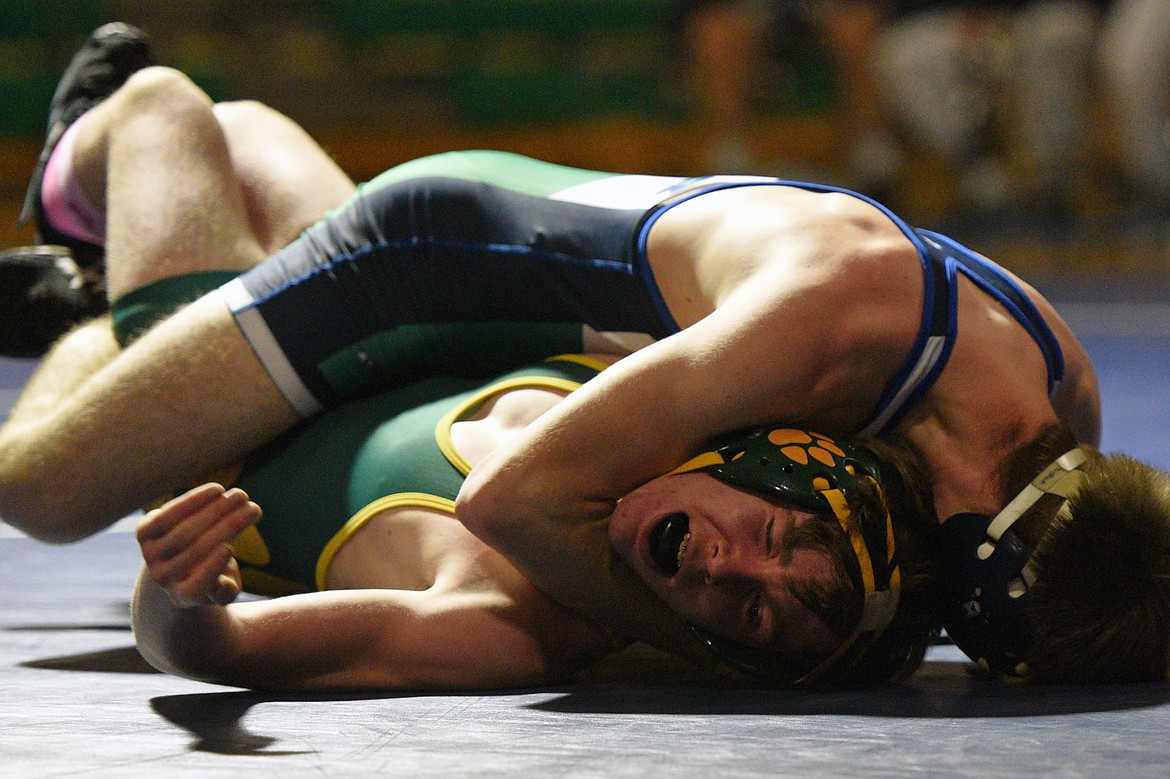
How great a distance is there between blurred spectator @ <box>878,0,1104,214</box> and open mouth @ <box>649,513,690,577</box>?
657 cm

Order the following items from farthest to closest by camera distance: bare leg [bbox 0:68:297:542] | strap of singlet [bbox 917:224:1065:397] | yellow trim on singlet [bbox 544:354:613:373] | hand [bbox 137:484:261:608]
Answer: bare leg [bbox 0:68:297:542] → yellow trim on singlet [bbox 544:354:613:373] → strap of singlet [bbox 917:224:1065:397] → hand [bbox 137:484:261:608]

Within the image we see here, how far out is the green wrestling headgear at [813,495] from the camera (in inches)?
78.2

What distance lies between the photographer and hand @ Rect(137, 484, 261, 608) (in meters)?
1.76

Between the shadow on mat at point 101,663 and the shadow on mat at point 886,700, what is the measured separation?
0.59 metres

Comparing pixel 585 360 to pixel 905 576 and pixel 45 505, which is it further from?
pixel 45 505

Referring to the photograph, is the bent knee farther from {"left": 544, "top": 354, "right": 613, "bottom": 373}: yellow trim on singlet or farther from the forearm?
the forearm

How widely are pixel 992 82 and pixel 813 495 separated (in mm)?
6794

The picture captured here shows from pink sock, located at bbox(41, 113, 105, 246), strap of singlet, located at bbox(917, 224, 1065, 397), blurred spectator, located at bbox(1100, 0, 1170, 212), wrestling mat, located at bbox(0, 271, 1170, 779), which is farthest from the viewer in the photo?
blurred spectator, located at bbox(1100, 0, 1170, 212)

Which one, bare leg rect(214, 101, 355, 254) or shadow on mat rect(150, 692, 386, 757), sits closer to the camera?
shadow on mat rect(150, 692, 386, 757)

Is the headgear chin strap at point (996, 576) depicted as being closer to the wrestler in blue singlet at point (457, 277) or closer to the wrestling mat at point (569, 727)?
the wrestling mat at point (569, 727)

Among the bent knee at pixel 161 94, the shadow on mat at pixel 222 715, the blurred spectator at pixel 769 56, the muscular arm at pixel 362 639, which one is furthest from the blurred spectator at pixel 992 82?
the shadow on mat at pixel 222 715

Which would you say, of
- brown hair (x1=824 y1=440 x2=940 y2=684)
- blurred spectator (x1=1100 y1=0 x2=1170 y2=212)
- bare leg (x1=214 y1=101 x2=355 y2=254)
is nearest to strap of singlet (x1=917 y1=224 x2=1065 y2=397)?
brown hair (x1=824 y1=440 x2=940 y2=684)

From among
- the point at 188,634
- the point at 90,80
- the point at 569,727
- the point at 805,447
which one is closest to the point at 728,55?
the point at 90,80

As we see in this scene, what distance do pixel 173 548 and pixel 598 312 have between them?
0.84 metres
